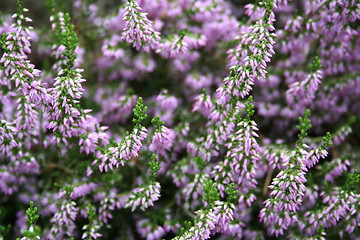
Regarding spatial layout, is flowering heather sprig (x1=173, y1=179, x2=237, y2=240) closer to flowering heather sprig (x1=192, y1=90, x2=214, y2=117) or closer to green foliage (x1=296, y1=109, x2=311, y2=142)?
green foliage (x1=296, y1=109, x2=311, y2=142)

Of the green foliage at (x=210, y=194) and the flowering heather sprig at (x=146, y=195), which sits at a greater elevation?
the flowering heather sprig at (x=146, y=195)

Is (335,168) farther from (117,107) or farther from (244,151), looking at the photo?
(117,107)

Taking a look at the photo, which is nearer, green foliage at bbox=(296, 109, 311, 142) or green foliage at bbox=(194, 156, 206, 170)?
green foliage at bbox=(296, 109, 311, 142)

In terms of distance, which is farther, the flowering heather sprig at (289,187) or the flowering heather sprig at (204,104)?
the flowering heather sprig at (204,104)

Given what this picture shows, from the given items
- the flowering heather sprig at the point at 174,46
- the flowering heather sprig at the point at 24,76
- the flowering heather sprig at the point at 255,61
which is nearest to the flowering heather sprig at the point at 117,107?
the flowering heather sprig at the point at 174,46

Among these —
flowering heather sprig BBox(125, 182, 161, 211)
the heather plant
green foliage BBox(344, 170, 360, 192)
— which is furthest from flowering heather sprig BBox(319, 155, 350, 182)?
flowering heather sprig BBox(125, 182, 161, 211)

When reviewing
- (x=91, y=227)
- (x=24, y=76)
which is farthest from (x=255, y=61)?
(x=91, y=227)

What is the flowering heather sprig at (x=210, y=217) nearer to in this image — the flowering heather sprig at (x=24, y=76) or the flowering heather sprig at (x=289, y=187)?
the flowering heather sprig at (x=289, y=187)

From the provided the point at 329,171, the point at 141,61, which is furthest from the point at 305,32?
the point at 141,61
